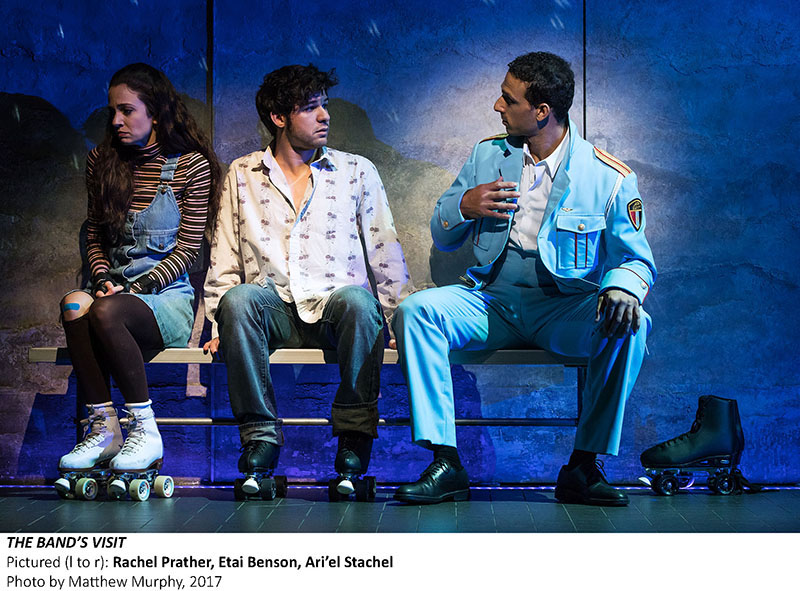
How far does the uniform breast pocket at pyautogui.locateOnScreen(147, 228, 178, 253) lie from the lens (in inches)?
169

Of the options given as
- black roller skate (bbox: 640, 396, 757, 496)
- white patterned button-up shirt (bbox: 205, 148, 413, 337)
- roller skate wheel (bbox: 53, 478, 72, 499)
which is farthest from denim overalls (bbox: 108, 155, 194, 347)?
black roller skate (bbox: 640, 396, 757, 496)

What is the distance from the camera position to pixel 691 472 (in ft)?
13.4

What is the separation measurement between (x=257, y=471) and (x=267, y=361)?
0.42 meters

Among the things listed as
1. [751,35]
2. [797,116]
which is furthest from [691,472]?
[751,35]

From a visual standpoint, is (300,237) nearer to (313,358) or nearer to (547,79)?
(313,358)

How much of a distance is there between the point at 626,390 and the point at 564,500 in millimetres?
474

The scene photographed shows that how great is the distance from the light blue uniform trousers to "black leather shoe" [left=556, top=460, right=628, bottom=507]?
91 millimetres

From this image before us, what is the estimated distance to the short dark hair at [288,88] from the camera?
14.2 ft

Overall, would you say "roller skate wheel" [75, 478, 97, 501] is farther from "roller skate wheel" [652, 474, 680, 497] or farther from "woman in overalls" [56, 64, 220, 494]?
"roller skate wheel" [652, 474, 680, 497]

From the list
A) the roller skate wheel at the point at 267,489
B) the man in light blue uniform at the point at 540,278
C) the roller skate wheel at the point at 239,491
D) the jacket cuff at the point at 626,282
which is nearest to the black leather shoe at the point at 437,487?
the man in light blue uniform at the point at 540,278

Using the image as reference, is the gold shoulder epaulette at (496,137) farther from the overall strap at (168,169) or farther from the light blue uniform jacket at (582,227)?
the overall strap at (168,169)

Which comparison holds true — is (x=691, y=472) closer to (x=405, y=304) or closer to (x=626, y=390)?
(x=626, y=390)

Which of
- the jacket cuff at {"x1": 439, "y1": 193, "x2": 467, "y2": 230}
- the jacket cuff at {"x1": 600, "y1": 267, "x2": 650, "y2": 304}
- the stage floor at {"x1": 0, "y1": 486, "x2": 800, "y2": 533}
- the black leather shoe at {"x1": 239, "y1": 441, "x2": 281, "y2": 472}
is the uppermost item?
the jacket cuff at {"x1": 439, "y1": 193, "x2": 467, "y2": 230}

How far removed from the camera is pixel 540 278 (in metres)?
4.07
